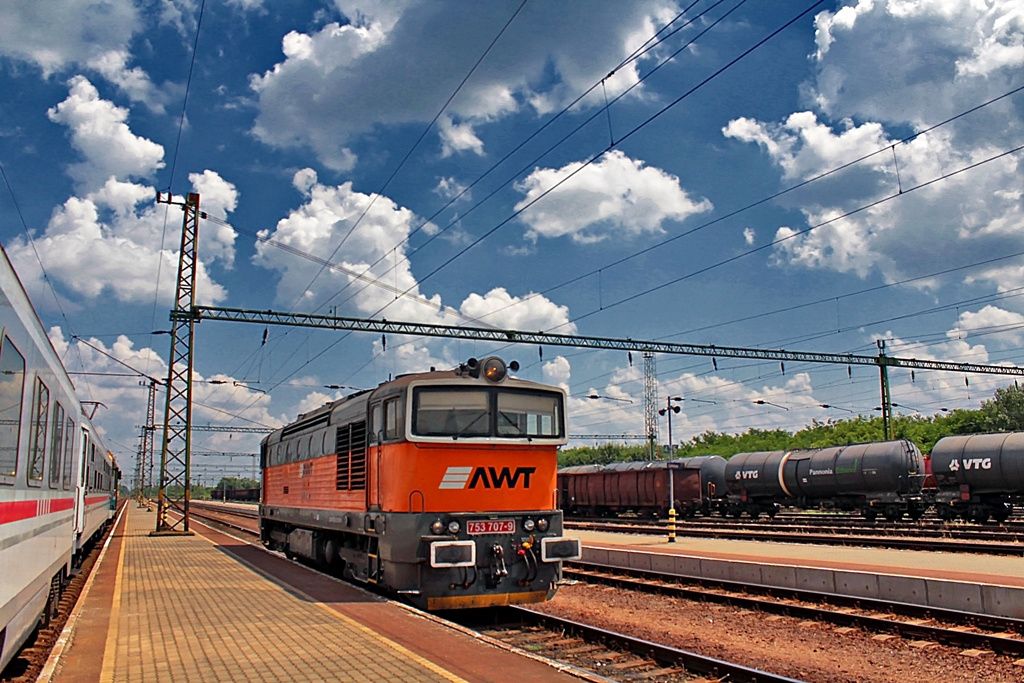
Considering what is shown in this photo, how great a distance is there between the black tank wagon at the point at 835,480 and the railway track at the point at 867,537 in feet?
9.16

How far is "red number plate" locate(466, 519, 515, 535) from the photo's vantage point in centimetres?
1121

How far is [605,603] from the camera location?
1373cm

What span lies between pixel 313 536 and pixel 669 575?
23.3 feet

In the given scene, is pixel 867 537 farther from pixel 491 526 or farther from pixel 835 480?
pixel 491 526

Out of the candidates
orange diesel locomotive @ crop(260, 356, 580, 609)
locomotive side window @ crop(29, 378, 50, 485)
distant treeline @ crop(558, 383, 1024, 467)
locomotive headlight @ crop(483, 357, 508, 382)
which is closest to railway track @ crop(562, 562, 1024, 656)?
orange diesel locomotive @ crop(260, 356, 580, 609)

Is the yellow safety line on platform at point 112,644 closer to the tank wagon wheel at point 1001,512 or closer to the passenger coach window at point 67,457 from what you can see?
the passenger coach window at point 67,457

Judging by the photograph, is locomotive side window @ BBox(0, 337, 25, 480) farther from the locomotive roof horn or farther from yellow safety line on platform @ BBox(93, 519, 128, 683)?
the locomotive roof horn

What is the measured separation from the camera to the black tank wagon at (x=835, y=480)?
29094 mm

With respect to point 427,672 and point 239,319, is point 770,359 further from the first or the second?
point 427,672

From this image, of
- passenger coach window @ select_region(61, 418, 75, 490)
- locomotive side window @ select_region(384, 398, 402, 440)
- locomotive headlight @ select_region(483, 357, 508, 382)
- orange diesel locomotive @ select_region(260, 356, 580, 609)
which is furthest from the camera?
locomotive headlight @ select_region(483, 357, 508, 382)

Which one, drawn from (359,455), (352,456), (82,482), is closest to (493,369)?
(359,455)

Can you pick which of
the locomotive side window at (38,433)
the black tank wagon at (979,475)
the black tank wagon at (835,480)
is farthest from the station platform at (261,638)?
the black tank wagon at (979,475)

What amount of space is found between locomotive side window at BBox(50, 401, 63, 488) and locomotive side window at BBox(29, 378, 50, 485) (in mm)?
592

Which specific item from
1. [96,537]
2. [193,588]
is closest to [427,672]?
[193,588]
